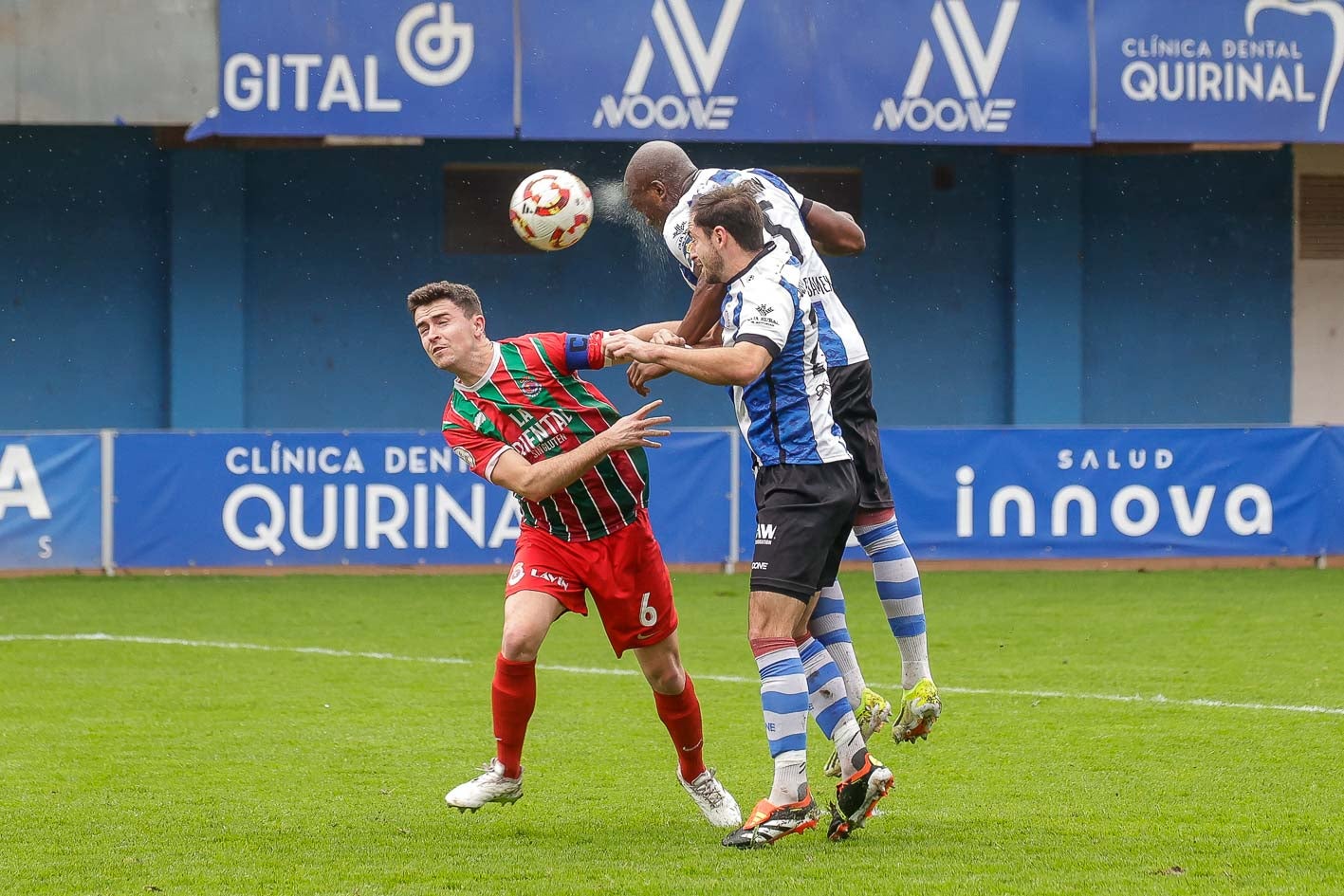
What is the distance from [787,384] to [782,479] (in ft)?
1.05

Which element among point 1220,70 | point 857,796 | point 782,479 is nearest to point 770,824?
point 857,796

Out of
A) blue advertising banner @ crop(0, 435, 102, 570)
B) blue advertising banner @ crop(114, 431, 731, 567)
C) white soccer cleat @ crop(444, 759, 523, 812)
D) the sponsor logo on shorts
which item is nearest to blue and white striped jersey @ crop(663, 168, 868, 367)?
the sponsor logo on shorts

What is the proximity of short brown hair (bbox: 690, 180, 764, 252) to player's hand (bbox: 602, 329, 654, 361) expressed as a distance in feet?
→ 1.45

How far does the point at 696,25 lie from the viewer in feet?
52.5

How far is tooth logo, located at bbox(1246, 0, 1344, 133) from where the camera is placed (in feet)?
54.4

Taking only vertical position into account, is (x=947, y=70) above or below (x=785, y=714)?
above

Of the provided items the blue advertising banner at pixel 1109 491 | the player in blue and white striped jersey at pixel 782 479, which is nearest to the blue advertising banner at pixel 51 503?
the blue advertising banner at pixel 1109 491

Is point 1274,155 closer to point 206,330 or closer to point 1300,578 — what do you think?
point 1300,578

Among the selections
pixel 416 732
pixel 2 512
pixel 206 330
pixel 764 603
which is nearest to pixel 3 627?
pixel 2 512

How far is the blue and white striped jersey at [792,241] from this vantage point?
6.30 metres

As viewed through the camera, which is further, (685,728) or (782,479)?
(685,728)

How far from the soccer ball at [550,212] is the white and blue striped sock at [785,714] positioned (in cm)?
241

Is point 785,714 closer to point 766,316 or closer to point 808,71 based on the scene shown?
point 766,316

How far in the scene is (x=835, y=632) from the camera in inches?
258
